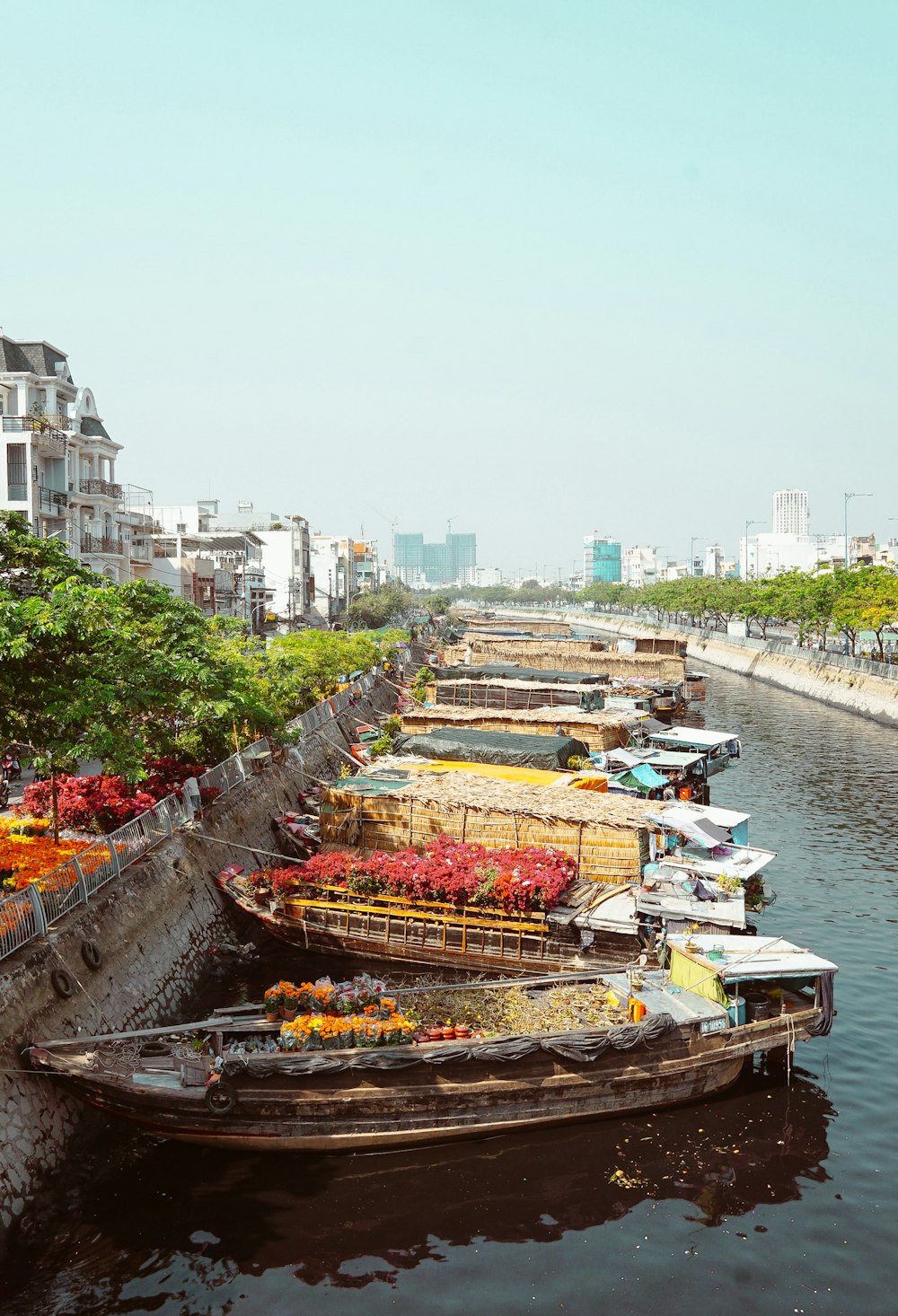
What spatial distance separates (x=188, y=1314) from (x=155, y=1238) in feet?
5.32

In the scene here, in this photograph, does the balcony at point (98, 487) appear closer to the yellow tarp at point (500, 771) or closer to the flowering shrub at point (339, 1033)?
the yellow tarp at point (500, 771)

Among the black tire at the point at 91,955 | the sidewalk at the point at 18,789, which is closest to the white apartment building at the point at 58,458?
the sidewalk at the point at 18,789

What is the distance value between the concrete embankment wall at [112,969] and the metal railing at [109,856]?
26 cm

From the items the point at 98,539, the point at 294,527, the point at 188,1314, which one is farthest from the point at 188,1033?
the point at 294,527

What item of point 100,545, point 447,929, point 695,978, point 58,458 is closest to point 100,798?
point 447,929

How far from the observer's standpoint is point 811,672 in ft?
286

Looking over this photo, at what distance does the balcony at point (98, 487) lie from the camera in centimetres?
5753

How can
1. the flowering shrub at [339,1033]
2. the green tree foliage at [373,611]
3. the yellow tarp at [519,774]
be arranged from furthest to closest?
the green tree foliage at [373,611]
the yellow tarp at [519,774]
the flowering shrub at [339,1033]

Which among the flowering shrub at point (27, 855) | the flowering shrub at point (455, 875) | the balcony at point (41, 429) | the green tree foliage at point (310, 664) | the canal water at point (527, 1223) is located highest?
the balcony at point (41, 429)

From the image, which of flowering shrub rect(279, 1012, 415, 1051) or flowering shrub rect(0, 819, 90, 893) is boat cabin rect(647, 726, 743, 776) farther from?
flowering shrub rect(279, 1012, 415, 1051)

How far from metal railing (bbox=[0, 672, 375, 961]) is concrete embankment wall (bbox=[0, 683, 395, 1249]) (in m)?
0.26

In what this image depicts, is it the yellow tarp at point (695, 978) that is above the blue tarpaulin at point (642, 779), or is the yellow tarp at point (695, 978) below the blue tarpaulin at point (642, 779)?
below

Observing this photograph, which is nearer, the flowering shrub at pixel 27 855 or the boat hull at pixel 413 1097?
the boat hull at pixel 413 1097

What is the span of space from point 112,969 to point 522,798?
1334 cm
